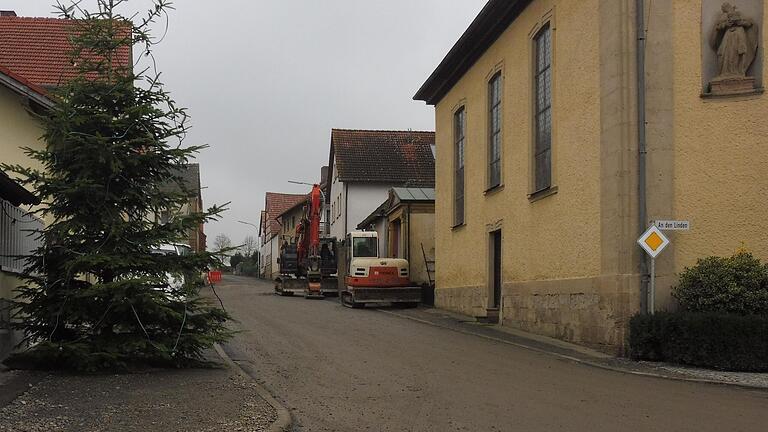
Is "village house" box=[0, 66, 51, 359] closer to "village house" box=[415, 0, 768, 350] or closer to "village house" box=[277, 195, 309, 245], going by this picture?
"village house" box=[415, 0, 768, 350]

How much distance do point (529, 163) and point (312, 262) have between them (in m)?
17.3

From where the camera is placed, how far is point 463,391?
1024 centimetres

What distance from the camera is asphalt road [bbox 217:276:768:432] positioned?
8375 millimetres

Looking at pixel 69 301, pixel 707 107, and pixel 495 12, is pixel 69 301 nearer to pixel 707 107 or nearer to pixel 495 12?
pixel 707 107

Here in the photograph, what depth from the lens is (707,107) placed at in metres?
14.6

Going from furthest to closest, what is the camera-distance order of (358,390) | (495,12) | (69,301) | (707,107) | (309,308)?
(309,308) → (495,12) → (707,107) → (69,301) → (358,390)

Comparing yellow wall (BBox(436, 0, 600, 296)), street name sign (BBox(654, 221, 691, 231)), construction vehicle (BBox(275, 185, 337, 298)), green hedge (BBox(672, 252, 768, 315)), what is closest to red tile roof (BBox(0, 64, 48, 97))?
yellow wall (BBox(436, 0, 600, 296))

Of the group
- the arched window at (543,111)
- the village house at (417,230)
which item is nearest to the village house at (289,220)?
the village house at (417,230)

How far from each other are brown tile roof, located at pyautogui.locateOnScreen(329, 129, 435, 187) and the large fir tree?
3509cm

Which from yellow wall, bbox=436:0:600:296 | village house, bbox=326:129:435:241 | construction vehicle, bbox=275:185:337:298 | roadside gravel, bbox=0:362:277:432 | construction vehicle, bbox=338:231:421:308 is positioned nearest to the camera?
roadside gravel, bbox=0:362:277:432

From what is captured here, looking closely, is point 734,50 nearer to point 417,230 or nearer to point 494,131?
point 494,131

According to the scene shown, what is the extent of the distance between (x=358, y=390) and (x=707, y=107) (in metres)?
8.68

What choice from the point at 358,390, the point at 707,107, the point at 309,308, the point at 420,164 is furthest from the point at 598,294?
the point at 420,164

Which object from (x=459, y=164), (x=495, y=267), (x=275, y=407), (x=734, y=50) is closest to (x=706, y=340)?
(x=734, y=50)
